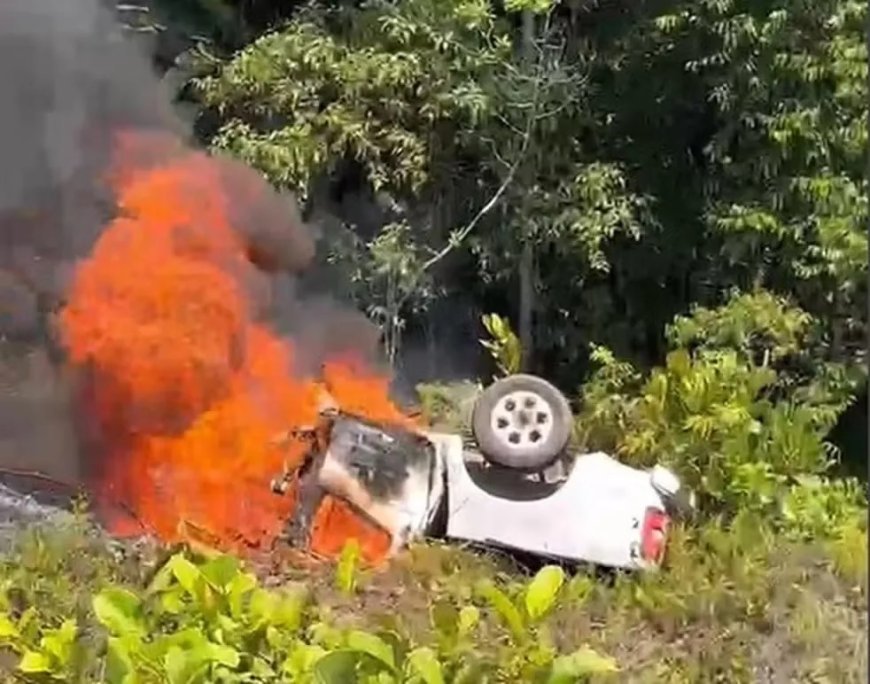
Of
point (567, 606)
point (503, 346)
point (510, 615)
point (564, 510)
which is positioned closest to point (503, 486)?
point (564, 510)

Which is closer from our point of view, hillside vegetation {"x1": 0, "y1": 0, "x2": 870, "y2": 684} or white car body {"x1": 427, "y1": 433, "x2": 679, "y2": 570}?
hillside vegetation {"x1": 0, "y1": 0, "x2": 870, "y2": 684}

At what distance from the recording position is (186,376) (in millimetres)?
9312

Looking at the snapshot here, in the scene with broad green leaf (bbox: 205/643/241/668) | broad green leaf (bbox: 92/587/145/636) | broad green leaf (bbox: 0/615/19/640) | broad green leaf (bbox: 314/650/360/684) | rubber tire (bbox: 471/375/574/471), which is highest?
broad green leaf (bbox: 314/650/360/684)

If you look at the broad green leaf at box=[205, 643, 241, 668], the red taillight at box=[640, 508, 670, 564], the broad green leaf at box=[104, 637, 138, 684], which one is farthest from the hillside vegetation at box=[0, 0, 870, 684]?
the broad green leaf at box=[205, 643, 241, 668]

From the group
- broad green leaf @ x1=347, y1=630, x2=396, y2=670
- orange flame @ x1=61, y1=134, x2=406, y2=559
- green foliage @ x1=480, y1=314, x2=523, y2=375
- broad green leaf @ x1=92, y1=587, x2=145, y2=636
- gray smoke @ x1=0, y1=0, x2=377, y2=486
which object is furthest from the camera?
green foliage @ x1=480, y1=314, x2=523, y2=375

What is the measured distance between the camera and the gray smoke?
34.7 ft

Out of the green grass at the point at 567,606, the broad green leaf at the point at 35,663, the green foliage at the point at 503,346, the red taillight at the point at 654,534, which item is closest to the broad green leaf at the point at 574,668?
the green grass at the point at 567,606

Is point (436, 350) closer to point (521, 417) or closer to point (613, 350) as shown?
point (613, 350)

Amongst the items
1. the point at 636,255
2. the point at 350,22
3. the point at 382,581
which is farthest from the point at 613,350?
the point at 382,581

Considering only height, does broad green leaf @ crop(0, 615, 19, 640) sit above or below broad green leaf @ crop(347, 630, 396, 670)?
below

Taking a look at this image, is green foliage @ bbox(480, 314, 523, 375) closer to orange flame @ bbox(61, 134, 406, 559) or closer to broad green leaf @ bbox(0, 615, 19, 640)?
orange flame @ bbox(61, 134, 406, 559)

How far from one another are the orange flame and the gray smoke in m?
0.30

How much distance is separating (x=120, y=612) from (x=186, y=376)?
15.1 feet

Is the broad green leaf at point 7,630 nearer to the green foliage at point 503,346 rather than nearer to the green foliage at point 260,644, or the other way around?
the green foliage at point 260,644
